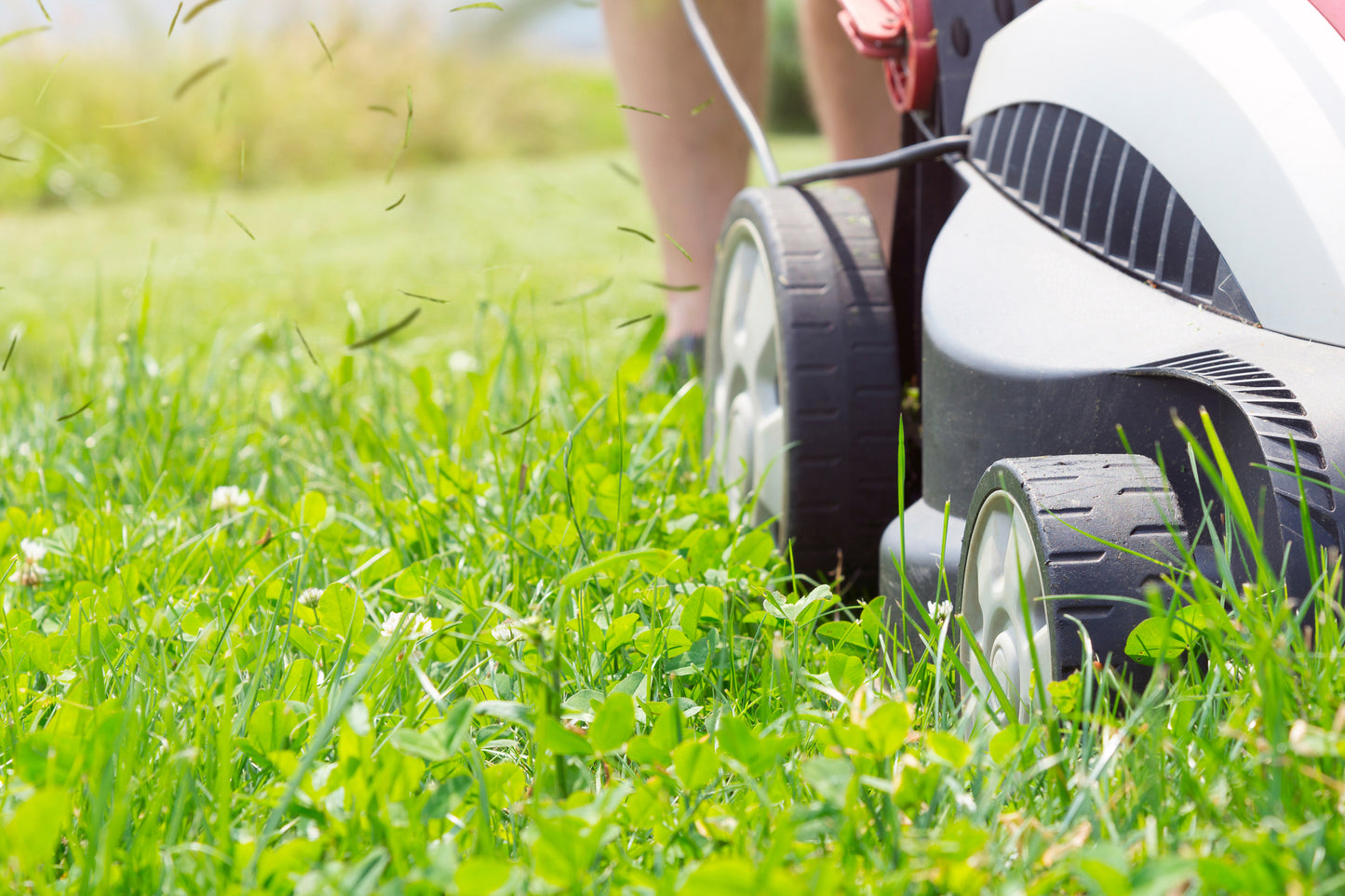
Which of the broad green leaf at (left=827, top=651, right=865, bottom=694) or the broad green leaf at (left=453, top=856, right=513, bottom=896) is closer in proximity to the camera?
the broad green leaf at (left=453, top=856, right=513, bottom=896)

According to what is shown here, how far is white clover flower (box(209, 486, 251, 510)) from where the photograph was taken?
1319 mm

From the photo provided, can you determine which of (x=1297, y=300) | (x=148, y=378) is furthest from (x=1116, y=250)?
(x=148, y=378)

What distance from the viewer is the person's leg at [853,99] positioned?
1.79 metres

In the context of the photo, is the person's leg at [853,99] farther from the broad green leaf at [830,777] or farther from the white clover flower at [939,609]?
the broad green leaf at [830,777]

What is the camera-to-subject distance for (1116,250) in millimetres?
877

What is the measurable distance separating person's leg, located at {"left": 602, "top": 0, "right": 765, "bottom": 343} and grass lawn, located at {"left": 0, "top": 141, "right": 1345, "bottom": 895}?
323mm

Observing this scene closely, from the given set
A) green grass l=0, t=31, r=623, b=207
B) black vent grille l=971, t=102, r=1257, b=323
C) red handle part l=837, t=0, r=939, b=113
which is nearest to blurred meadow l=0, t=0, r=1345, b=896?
black vent grille l=971, t=102, r=1257, b=323

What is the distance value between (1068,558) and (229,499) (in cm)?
94

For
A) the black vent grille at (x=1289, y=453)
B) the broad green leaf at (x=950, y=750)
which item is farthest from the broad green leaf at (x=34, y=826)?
the black vent grille at (x=1289, y=453)

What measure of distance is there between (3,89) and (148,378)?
13.4ft

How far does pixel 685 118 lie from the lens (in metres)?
1.79

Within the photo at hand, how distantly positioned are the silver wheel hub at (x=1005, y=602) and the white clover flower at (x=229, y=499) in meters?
0.81

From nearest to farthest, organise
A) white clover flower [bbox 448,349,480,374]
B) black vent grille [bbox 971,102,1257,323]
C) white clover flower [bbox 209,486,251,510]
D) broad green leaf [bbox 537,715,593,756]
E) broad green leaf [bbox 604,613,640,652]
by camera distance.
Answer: broad green leaf [bbox 537,715,593,756]
black vent grille [bbox 971,102,1257,323]
broad green leaf [bbox 604,613,640,652]
white clover flower [bbox 209,486,251,510]
white clover flower [bbox 448,349,480,374]

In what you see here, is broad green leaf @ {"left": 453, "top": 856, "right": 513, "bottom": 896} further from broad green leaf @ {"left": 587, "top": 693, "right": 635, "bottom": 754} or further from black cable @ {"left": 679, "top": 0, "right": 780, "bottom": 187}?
black cable @ {"left": 679, "top": 0, "right": 780, "bottom": 187}
